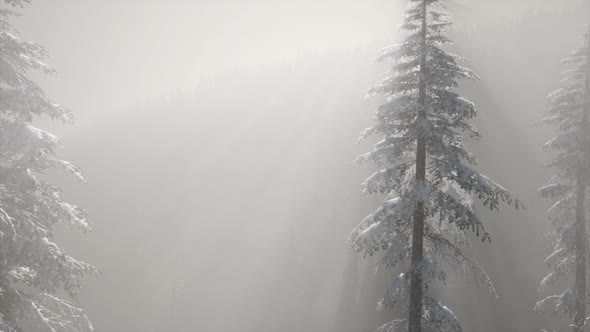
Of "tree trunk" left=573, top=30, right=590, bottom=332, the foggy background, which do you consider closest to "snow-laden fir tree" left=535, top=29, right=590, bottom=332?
"tree trunk" left=573, top=30, right=590, bottom=332

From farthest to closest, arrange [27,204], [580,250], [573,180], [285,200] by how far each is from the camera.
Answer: [285,200] < [573,180] < [580,250] < [27,204]

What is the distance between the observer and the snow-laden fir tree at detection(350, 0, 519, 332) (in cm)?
1008

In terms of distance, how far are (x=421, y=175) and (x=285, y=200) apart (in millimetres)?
56175

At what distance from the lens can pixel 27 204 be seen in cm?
1054

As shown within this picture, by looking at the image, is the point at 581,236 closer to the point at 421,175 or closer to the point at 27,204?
the point at 421,175

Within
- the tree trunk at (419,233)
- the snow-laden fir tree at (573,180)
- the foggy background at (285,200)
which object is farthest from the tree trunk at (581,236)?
the foggy background at (285,200)

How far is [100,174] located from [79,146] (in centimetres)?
2692

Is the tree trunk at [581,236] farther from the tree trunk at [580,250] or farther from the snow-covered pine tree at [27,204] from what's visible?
the snow-covered pine tree at [27,204]

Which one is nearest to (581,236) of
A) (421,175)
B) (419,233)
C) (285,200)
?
(419,233)

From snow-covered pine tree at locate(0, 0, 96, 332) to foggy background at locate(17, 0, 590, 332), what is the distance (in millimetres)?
28123

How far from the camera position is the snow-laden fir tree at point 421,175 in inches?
397

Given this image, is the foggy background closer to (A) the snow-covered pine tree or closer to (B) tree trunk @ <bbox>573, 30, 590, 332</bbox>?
(B) tree trunk @ <bbox>573, 30, 590, 332</bbox>

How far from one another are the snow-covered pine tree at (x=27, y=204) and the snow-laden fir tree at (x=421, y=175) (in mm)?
8505

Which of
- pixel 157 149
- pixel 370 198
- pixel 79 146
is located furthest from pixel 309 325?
pixel 79 146
